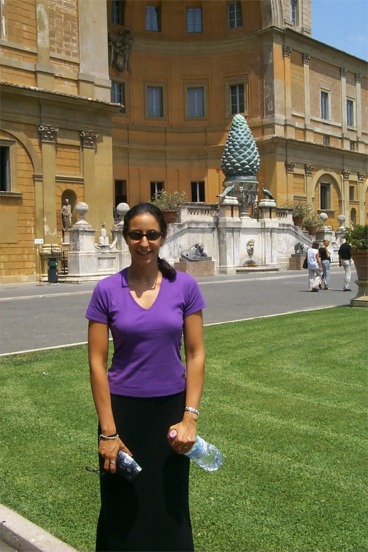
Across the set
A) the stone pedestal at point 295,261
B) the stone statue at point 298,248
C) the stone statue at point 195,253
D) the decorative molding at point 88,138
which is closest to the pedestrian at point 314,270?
the stone statue at point 195,253

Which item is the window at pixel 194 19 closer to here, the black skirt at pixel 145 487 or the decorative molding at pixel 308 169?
the decorative molding at pixel 308 169

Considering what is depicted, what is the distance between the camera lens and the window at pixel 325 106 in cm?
4656

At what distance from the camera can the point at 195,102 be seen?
4416 centimetres

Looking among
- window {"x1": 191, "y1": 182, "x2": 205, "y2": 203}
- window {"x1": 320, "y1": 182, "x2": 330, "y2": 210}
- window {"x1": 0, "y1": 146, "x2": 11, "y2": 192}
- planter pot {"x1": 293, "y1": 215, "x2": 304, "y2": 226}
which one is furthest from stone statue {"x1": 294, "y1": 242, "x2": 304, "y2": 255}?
window {"x1": 0, "y1": 146, "x2": 11, "y2": 192}

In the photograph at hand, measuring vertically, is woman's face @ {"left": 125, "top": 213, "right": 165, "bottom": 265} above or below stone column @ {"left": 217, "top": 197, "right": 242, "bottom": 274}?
below

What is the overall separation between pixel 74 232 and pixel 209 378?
18.5 metres

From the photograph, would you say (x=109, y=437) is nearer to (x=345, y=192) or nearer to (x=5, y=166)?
(x=5, y=166)

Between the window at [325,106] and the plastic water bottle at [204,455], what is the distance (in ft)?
151

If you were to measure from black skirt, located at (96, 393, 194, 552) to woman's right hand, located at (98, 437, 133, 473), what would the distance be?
0.20 ft

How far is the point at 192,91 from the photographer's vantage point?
4406 centimetres

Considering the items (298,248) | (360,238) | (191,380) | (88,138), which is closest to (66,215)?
(88,138)

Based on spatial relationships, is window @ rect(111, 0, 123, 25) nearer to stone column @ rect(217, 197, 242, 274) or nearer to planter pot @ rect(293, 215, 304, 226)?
planter pot @ rect(293, 215, 304, 226)

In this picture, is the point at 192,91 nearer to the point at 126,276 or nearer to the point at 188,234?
the point at 188,234

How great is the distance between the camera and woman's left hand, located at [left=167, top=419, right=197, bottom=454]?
2971mm
